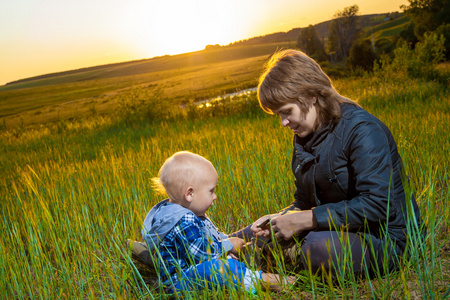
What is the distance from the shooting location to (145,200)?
306cm

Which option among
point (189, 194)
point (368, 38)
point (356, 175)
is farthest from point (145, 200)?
point (368, 38)

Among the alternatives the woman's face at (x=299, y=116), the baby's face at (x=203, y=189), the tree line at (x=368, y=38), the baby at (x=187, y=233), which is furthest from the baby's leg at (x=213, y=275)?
the tree line at (x=368, y=38)

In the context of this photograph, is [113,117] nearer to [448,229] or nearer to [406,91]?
[406,91]

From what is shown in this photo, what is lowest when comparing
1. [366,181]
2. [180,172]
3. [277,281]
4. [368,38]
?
[277,281]

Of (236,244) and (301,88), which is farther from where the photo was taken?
(236,244)

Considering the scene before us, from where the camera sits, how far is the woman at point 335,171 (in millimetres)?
1712

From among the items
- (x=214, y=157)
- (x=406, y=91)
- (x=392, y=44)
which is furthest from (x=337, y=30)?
(x=214, y=157)

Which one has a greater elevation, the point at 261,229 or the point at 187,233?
the point at 187,233

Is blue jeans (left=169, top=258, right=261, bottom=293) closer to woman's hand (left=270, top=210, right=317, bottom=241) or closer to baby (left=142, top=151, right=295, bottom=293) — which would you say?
baby (left=142, top=151, right=295, bottom=293)

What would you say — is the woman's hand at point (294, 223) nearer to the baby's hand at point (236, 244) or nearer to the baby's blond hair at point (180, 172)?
the baby's hand at point (236, 244)

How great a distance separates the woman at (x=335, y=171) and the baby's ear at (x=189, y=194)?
45 centimetres

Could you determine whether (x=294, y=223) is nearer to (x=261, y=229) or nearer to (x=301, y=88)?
(x=261, y=229)

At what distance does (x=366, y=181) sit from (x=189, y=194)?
976 mm

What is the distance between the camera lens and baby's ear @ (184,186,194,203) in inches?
78.0
